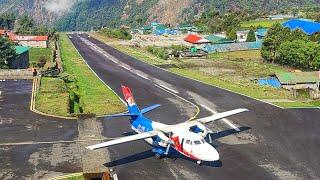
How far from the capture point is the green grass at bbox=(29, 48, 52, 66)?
116825mm

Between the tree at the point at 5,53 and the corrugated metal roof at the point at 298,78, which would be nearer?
the corrugated metal roof at the point at 298,78

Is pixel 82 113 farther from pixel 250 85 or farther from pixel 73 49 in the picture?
pixel 73 49

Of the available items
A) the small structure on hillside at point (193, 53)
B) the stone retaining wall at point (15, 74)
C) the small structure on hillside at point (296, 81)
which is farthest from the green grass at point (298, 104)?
the small structure on hillside at point (193, 53)

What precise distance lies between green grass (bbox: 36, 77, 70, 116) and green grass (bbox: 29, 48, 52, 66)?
39718mm

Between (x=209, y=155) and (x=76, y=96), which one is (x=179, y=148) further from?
(x=76, y=96)

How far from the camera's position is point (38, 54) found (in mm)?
127000

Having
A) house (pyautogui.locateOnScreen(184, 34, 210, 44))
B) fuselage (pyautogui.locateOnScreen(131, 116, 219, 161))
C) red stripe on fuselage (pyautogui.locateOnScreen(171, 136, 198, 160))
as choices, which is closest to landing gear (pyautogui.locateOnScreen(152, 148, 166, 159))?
fuselage (pyautogui.locateOnScreen(131, 116, 219, 161))

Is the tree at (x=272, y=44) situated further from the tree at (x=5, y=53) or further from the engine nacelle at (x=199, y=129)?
the engine nacelle at (x=199, y=129)

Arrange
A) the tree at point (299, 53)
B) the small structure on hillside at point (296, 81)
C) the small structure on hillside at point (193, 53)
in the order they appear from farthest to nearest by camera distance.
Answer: the small structure on hillside at point (193, 53)
the tree at point (299, 53)
the small structure on hillside at point (296, 81)

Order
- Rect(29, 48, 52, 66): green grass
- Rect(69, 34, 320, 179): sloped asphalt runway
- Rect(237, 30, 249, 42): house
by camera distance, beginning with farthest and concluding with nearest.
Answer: Rect(237, 30, 249, 42): house < Rect(29, 48, 52, 66): green grass < Rect(69, 34, 320, 179): sloped asphalt runway

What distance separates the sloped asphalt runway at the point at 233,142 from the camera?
37.4 meters

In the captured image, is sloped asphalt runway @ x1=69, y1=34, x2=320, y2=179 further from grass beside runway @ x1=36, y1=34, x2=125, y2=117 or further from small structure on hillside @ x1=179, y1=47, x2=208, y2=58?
small structure on hillside @ x1=179, y1=47, x2=208, y2=58

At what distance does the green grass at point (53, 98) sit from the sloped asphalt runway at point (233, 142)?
291 inches

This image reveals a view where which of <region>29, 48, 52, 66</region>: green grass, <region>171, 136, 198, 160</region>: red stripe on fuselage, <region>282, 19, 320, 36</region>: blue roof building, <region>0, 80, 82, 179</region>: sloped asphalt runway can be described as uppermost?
<region>282, 19, 320, 36</region>: blue roof building
